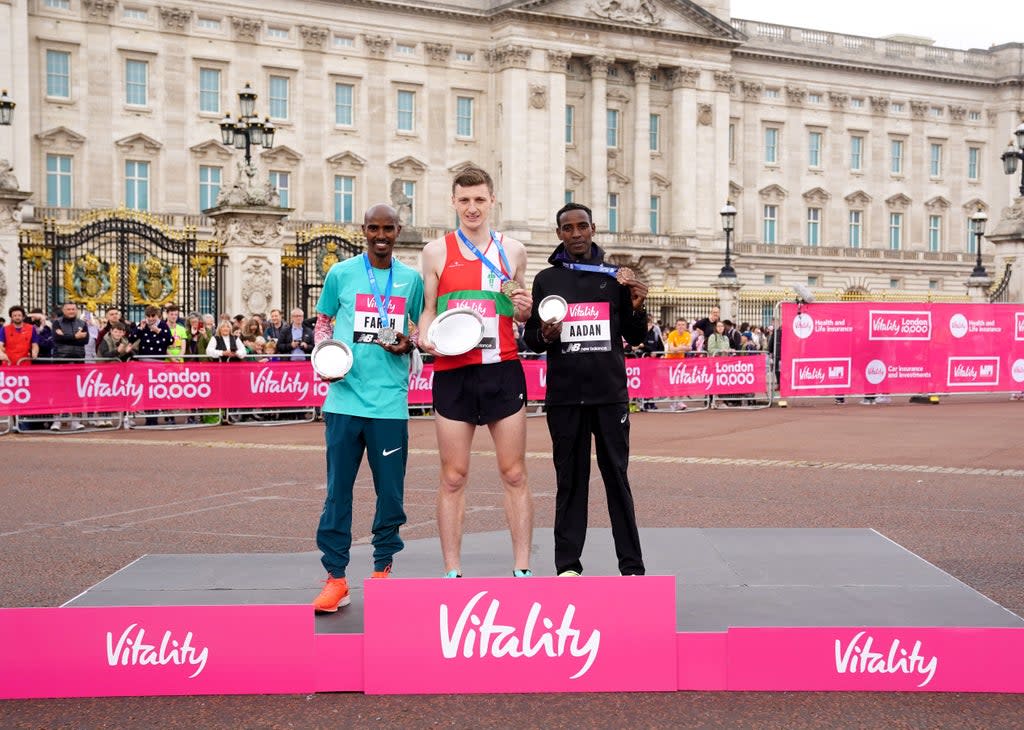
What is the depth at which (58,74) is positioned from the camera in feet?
171

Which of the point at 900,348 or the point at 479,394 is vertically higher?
the point at 479,394

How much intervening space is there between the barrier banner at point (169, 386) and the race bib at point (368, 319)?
10736 millimetres

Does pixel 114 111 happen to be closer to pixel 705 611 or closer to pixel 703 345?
pixel 703 345

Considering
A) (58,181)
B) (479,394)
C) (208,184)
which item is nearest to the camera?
(479,394)

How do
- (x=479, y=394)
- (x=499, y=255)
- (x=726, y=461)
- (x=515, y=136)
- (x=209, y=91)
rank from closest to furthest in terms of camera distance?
(x=479, y=394)
(x=499, y=255)
(x=726, y=461)
(x=209, y=91)
(x=515, y=136)

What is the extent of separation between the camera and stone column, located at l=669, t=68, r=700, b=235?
65688mm

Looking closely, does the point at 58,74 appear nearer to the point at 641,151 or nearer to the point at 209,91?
the point at 209,91

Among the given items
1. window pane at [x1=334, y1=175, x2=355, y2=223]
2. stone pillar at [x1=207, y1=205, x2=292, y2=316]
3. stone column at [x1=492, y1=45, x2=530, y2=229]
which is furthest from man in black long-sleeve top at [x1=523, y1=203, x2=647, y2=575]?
stone column at [x1=492, y1=45, x2=530, y2=229]

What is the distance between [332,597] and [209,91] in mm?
51531

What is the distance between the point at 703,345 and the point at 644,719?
2210 cm

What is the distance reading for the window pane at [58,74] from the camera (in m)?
51.9

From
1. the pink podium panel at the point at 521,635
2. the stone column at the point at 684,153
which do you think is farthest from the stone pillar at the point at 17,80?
the pink podium panel at the point at 521,635

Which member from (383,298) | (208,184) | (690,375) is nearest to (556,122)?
(208,184)

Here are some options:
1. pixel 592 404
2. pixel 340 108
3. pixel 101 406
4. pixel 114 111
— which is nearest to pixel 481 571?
pixel 592 404
